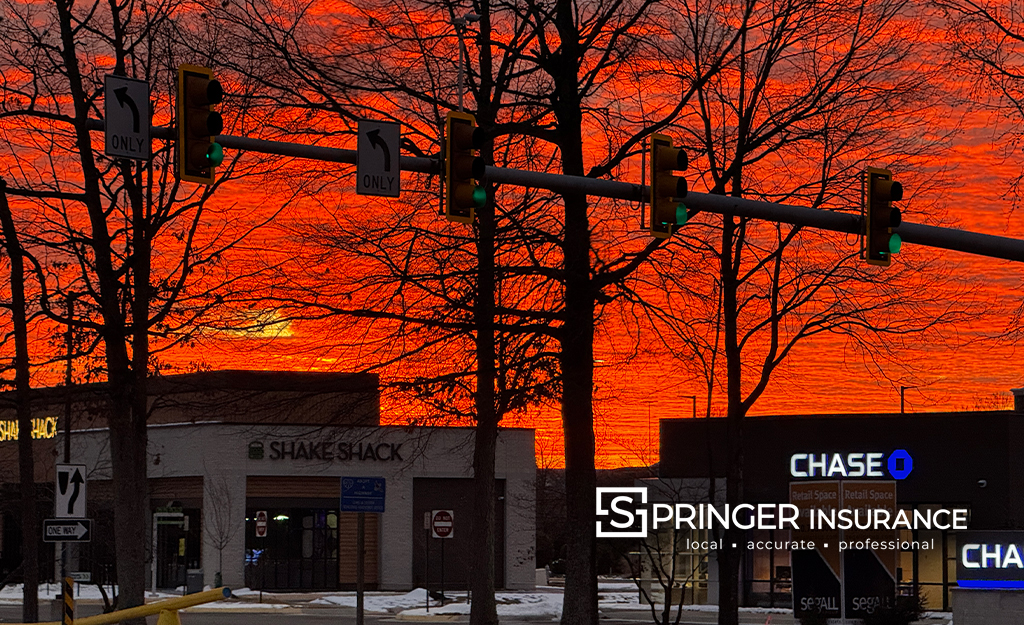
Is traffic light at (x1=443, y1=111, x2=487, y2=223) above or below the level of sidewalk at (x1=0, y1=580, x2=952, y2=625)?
above

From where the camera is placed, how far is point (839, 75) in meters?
22.4

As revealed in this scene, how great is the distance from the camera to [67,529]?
57.7ft

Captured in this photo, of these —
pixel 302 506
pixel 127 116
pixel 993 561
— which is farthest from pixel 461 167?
pixel 302 506

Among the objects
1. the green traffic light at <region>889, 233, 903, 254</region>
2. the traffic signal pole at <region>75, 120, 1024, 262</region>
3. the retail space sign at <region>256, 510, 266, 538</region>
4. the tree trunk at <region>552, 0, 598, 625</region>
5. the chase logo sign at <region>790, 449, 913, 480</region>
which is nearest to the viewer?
the traffic signal pole at <region>75, 120, 1024, 262</region>

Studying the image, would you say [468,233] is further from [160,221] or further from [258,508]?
[258,508]

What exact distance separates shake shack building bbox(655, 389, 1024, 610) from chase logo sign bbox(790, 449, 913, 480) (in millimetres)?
33

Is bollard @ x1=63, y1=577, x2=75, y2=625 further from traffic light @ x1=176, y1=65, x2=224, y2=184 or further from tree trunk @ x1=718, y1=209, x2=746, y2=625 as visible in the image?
tree trunk @ x1=718, y1=209, x2=746, y2=625

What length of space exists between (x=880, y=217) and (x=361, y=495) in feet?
36.7

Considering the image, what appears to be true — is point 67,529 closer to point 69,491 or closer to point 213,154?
point 69,491

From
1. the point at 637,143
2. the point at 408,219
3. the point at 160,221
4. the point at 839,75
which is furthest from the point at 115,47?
the point at 839,75

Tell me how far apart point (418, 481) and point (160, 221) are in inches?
1629

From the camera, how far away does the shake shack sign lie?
194ft

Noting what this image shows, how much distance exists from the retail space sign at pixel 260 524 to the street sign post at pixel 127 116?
4802 cm

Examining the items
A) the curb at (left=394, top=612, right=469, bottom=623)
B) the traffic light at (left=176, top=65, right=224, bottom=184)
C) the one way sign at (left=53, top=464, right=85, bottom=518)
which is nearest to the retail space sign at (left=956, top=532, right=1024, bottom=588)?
the curb at (left=394, top=612, right=469, bottom=623)
